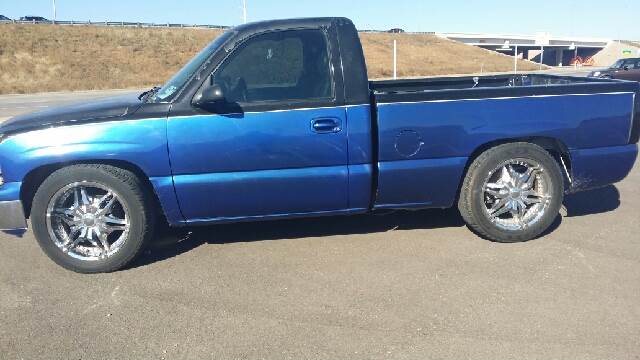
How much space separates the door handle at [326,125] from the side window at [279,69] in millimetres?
195

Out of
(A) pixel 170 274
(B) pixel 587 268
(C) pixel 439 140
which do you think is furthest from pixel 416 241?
(A) pixel 170 274

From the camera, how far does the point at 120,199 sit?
3.81 metres

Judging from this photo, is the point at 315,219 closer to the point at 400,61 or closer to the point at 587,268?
the point at 587,268

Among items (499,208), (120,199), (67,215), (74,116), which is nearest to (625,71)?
(499,208)

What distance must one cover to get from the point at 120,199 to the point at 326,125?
1.69 meters

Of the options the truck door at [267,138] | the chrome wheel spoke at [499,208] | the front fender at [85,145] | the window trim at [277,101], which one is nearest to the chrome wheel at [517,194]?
→ the chrome wheel spoke at [499,208]

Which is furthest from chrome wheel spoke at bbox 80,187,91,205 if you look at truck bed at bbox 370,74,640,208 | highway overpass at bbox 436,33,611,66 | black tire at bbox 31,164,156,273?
highway overpass at bbox 436,33,611,66

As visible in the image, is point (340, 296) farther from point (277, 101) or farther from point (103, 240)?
point (103, 240)

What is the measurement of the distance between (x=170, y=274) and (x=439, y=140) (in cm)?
238

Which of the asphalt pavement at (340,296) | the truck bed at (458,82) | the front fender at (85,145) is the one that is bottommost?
the asphalt pavement at (340,296)

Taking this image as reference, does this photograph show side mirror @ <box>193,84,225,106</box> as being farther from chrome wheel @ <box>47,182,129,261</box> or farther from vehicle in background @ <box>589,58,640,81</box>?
vehicle in background @ <box>589,58,640,81</box>

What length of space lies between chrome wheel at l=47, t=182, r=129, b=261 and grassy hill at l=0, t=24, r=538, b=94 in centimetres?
3297

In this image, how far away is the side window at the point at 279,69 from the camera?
385 centimetres

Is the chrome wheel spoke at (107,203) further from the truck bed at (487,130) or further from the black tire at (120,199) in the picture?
the truck bed at (487,130)
